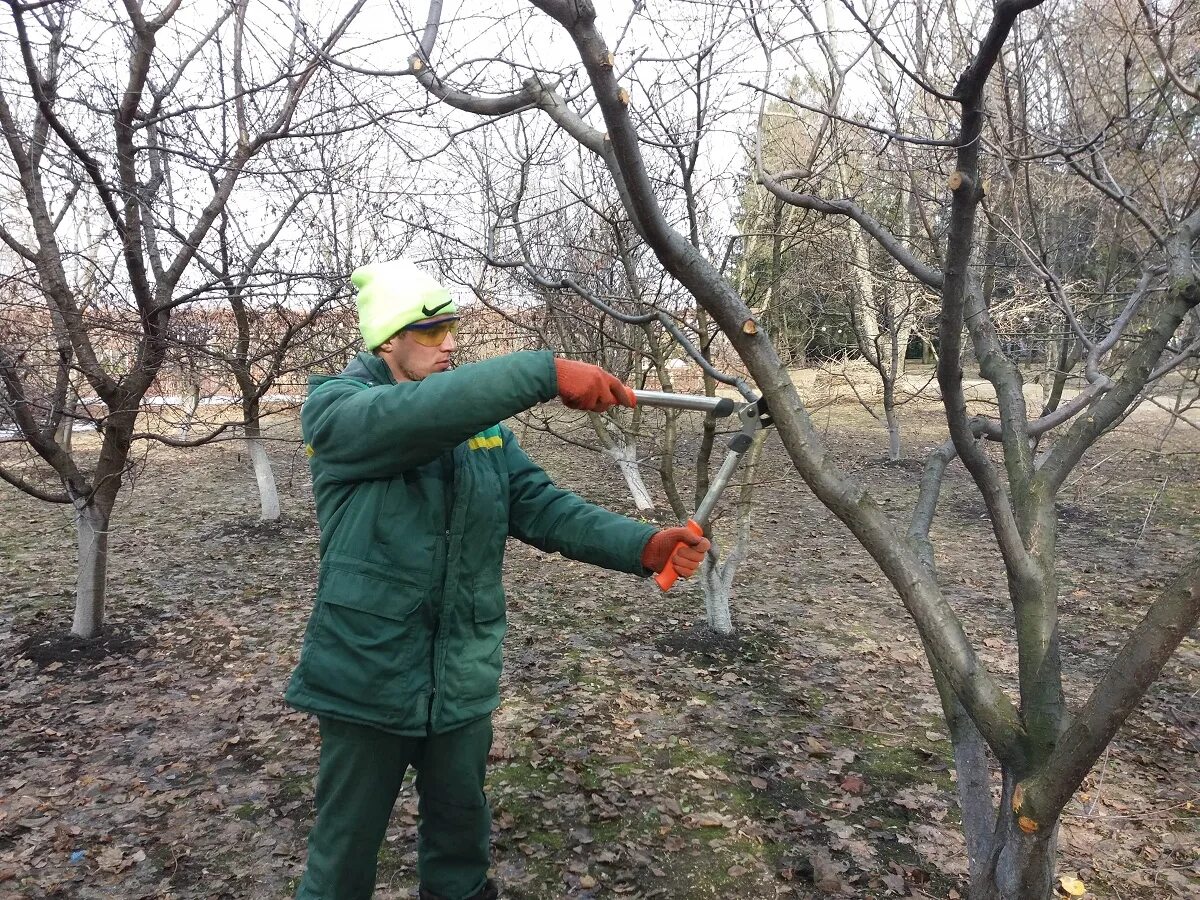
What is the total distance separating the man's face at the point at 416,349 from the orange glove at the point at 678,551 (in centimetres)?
→ 78

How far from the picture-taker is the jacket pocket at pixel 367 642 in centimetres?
191

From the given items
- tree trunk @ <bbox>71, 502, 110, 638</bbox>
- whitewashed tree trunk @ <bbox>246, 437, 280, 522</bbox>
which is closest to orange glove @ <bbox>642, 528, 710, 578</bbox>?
tree trunk @ <bbox>71, 502, 110, 638</bbox>

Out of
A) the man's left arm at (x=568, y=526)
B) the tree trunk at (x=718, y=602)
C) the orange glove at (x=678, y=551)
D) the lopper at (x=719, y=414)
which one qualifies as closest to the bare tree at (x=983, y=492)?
the lopper at (x=719, y=414)

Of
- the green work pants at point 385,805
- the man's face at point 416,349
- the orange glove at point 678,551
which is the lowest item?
the green work pants at point 385,805

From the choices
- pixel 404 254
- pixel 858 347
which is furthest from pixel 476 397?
pixel 858 347

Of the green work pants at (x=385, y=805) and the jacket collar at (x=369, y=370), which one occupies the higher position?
the jacket collar at (x=369, y=370)

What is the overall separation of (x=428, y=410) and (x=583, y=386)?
0.35m

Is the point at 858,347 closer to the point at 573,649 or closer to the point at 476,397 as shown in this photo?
the point at 573,649

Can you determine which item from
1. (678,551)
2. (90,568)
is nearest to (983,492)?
(678,551)

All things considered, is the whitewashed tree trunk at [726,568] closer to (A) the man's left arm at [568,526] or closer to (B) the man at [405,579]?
(A) the man's left arm at [568,526]

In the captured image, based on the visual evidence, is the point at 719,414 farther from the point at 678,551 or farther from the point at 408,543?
the point at 408,543

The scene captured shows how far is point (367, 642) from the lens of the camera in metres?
1.90

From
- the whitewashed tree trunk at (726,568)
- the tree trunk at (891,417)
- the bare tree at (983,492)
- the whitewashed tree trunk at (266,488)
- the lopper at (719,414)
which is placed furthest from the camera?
the tree trunk at (891,417)

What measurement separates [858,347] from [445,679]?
988 cm
